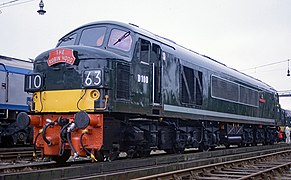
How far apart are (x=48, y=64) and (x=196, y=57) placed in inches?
268

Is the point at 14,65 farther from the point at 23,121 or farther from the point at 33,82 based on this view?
the point at 23,121

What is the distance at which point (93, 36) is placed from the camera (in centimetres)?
1091

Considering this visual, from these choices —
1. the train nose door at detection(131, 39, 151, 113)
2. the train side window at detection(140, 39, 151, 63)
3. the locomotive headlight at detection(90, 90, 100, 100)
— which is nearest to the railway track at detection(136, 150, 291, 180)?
the train nose door at detection(131, 39, 151, 113)

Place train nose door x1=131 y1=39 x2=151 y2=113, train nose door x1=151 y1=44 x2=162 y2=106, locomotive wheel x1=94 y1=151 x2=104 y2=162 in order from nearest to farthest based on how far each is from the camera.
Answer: locomotive wheel x1=94 y1=151 x2=104 y2=162 < train nose door x1=131 y1=39 x2=151 y2=113 < train nose door x1=151 y1=44 x2=162 y2=106

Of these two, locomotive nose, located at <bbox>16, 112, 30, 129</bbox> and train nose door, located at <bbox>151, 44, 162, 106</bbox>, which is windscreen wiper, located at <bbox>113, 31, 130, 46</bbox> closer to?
train nose door, located at <bbox>151, 44, 162, 106</bbox>

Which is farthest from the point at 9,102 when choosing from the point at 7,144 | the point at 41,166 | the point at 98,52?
the point at 98,52

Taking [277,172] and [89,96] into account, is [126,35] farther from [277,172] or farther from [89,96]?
[277,172]

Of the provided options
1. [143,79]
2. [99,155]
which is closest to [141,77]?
[143,79]

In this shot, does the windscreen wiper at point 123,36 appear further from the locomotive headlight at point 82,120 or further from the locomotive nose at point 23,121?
the locomotive nose at point 23,121

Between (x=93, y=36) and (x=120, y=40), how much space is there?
840mm

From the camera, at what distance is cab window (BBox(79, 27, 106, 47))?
1069cm

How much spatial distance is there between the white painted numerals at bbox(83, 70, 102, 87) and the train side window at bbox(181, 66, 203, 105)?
4701mm

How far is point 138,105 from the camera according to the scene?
34.5 feet

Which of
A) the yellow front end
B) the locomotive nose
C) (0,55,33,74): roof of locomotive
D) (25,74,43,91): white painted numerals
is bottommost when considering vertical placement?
the locomotive nose
